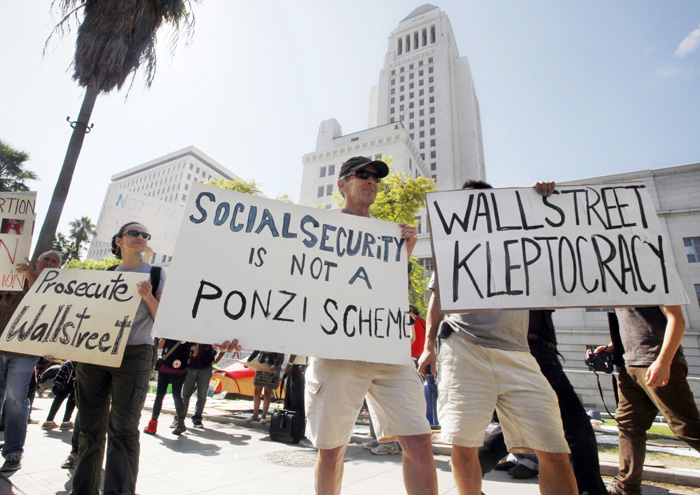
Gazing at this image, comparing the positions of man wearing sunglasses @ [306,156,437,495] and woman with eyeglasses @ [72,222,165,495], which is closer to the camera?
man wearing sunglasses @ [306,156,437,495]

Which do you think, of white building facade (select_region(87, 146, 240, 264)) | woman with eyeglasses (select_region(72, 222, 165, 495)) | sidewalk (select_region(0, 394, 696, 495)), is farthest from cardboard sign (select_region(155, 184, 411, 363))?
white building facade (select_region(87, 146, 240, 264))

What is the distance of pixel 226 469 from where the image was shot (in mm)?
3525

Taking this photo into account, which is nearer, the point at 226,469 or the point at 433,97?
the point at 226,469

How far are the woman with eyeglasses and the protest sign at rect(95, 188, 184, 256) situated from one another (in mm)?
3173

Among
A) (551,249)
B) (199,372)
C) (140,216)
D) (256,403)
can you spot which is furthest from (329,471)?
(140,216)

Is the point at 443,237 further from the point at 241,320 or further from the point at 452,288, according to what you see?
the point at 241,320

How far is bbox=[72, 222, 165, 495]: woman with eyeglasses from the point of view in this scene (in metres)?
2.32

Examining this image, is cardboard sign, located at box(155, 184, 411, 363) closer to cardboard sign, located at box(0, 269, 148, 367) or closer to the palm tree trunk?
cardboard sign, located at box(0, 269, 148, 367)

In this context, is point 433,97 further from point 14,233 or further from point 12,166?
point 14,233

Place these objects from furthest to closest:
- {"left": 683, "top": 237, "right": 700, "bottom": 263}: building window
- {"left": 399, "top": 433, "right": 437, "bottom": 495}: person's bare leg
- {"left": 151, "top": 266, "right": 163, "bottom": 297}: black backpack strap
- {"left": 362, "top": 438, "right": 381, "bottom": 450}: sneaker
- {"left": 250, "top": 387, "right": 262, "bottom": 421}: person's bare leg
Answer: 1. {"left": 683, "top": 237, "right": 700, "bottom": 263}: building window
2. {"left": 250, "top": 387, "right": 262, "bottom": 421}: person's bare leg
3. {"left": 362, "top": 438, "right": 381, "bottom": 450}: sneaker
4. {"left": 151, "top": 266, "right": 163, "bottom": 297}: black backpack strap
5. {"left": 399, "top": 433, "right": 437, "bottom": 495}: person's bare leg

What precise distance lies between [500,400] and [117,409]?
2.48 meters

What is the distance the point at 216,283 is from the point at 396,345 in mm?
1101

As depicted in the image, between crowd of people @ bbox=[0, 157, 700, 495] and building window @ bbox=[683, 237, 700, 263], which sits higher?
building window @ bbox=[683, 237, 700, 263]

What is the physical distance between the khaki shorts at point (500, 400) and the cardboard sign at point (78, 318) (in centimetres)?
221
